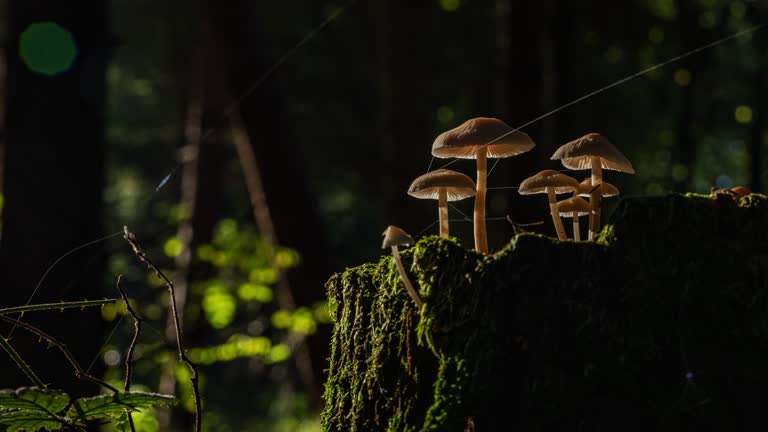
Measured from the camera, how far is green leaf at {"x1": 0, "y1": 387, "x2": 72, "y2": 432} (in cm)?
135

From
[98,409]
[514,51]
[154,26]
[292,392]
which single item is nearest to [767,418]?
[98,409]

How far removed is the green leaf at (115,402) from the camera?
1452 mm

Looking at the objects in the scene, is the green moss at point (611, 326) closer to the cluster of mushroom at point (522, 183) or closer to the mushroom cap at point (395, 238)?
the mushroom cap at point (395, 238)

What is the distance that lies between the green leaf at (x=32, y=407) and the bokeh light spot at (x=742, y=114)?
559 inches

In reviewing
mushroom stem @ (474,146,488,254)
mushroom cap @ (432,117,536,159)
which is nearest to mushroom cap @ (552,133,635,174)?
mushroom cap @ (432,117,536,159)

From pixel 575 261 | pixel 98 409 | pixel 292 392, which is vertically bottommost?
pixel 292 392

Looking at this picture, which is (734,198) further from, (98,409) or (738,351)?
(98,409)

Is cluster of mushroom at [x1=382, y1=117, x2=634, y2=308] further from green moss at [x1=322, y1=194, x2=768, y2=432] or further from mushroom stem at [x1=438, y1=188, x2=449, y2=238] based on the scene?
green moss at [x1=322, y1=194, x2=768, y2=432]

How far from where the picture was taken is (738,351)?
157cm

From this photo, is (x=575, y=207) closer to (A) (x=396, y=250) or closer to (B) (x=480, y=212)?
(B) (x=480, y=212)

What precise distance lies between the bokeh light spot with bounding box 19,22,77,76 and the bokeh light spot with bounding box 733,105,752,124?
1269 centimetres

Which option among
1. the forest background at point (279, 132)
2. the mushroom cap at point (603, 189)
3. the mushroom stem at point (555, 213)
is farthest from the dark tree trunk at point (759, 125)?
the mushroom stem at point (555, 213)

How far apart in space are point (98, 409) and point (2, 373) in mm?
2318

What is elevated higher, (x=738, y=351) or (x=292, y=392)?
(x=738, y=351)
